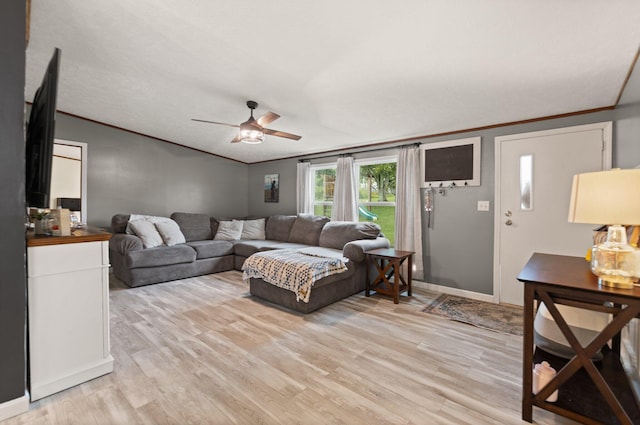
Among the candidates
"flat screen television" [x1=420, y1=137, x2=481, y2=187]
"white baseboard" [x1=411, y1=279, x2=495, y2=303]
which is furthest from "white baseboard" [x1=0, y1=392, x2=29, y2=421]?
"flat screen television" [x1=420, y1=137, x2=481, y2=187]

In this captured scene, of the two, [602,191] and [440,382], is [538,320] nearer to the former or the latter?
[440,382]

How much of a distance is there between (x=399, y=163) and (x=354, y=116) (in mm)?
1070

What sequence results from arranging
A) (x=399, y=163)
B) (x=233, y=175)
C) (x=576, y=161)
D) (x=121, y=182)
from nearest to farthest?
(x=576, y=161)
(x=399, y=163)
(x=121, y=182)
(x=233, y=175)

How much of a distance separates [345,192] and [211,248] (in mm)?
2421

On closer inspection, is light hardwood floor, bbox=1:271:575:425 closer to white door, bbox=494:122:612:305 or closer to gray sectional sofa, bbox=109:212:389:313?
gray sectional sofa, bbox=109:212:389:313

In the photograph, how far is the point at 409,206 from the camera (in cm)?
397

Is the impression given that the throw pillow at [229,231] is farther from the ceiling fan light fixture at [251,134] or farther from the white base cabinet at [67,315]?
the white base cabinet at [67,315]

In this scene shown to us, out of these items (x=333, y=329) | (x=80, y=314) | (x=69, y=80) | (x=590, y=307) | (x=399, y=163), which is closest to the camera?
(x=590, y=307)

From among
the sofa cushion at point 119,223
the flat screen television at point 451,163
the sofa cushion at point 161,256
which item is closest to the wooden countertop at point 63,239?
the sofa cushion at point 161,256

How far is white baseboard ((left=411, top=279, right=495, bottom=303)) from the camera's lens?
3413 millimetres

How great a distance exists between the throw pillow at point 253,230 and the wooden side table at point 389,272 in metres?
2.53

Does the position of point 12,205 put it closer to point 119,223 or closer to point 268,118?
point 268,118

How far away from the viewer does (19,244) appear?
1.52 meters

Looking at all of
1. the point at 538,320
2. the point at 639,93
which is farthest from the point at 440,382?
the point at 639,93
